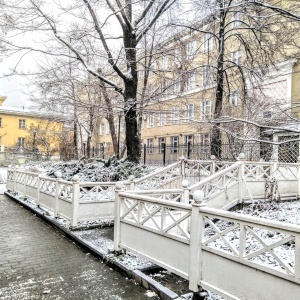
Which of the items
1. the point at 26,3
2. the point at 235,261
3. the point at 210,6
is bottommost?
the point at 235,261

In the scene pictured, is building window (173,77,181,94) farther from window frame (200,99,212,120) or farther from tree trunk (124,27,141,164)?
tree trunk (124,27,141,164)

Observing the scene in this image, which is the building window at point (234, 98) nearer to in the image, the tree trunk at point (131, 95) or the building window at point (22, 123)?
the tree trunk at point (131, 95)

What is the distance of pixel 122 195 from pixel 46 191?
5245 mm

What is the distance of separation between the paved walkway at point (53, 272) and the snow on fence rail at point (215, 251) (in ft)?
2.04

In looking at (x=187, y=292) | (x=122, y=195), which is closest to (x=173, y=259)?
(x=187, y=292)

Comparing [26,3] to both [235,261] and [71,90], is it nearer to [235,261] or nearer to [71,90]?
[71,90]

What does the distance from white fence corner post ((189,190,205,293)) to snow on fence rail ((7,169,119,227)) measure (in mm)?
4447

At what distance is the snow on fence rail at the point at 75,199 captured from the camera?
25.2 ft

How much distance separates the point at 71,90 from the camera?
16.0m

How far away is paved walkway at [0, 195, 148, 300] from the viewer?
13.8 ft

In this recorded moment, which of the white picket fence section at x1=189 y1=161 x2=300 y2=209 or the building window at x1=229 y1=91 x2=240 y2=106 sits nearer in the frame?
the white picket fence section at x1=189 y1=161 x2=300 y2=209

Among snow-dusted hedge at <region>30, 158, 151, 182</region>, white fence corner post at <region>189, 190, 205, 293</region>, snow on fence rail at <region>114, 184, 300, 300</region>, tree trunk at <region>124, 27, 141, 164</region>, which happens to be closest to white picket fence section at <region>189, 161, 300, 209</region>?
snow-dusted hedge at <region>30, 158, 151, 182</region>

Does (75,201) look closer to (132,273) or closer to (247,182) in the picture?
(132,273)

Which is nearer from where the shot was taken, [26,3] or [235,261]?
[235,261]
